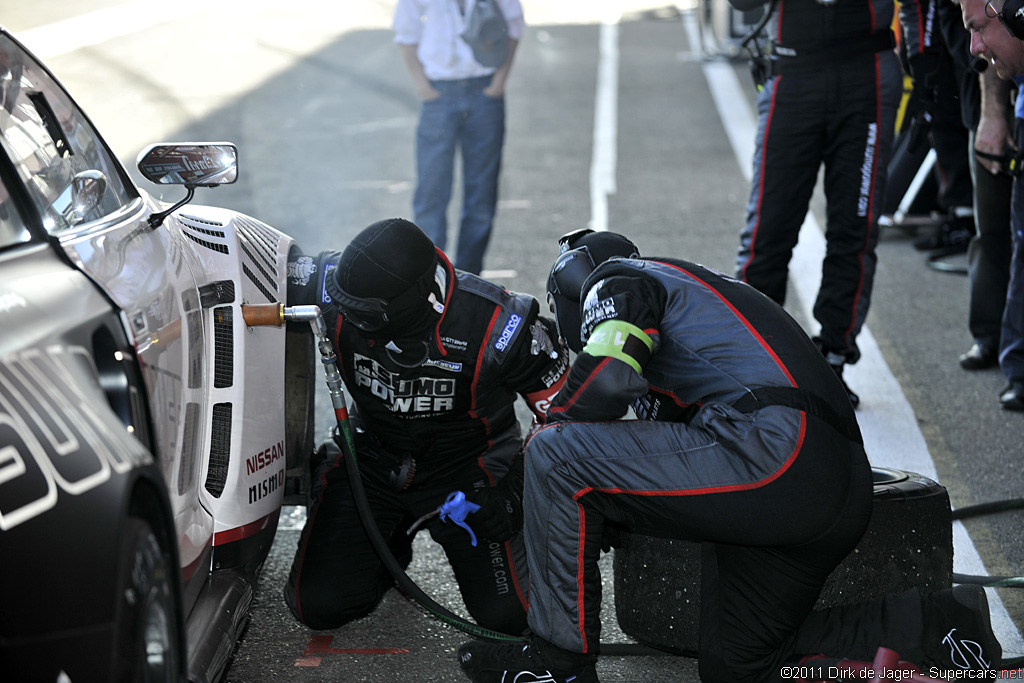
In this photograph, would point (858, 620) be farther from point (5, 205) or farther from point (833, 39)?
point (833, 39)

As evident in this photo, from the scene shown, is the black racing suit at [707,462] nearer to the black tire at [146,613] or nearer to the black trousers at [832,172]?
the black tire at [146,613]

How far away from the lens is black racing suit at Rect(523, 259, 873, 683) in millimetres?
2576

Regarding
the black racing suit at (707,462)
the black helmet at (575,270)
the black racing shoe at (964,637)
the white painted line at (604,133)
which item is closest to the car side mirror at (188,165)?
the black helmet at (575,270)

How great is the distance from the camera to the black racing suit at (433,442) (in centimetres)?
321

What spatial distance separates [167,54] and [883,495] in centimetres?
1397

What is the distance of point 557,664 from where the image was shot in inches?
108

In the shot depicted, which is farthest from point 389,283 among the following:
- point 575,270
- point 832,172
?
point 832,172

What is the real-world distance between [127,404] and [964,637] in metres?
2.08

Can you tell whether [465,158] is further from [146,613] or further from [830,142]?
[146,613]

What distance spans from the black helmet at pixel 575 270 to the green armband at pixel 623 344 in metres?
0.27

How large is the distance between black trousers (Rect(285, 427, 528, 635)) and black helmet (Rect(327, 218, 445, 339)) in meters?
0.57

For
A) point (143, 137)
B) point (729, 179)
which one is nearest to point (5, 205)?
point (729, 179)

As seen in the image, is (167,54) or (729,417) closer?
(729,417)

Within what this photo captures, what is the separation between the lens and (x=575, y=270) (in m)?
2.89
